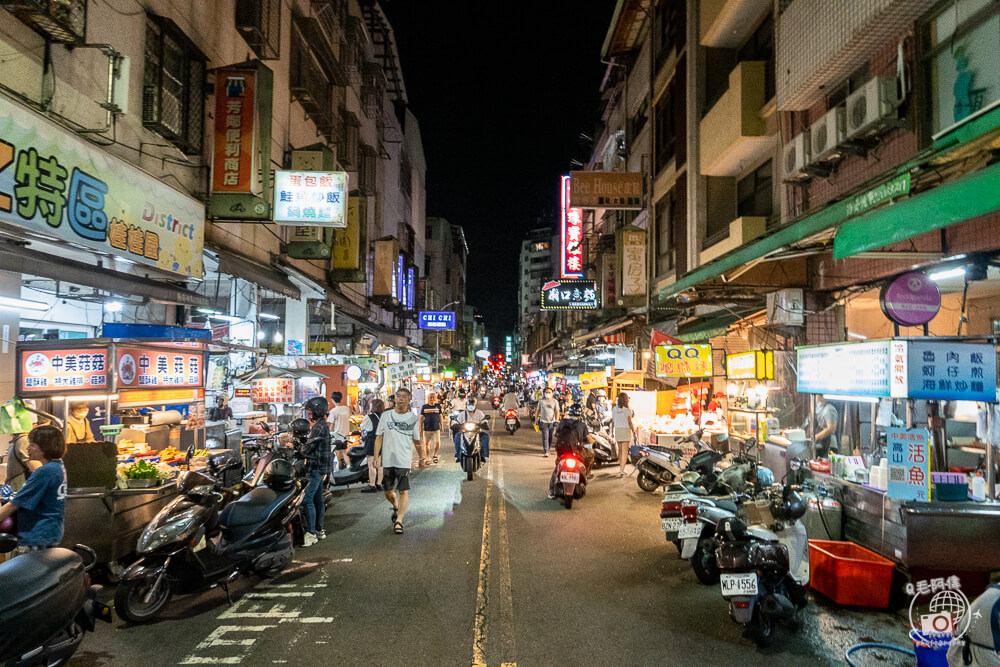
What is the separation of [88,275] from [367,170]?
845 inches

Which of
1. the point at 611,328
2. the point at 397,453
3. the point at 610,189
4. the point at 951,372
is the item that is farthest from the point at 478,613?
the point at 611,328

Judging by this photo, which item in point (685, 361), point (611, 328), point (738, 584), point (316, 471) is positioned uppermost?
point (611, 328)

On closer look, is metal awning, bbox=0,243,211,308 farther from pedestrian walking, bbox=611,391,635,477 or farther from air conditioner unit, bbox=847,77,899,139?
air conditioner unit, bbox=847,77,899,139

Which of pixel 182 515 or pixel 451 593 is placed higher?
pixel 182 515

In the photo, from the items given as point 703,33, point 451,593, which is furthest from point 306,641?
point 703,33

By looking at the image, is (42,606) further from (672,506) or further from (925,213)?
(925,213)

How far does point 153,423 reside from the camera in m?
11.8

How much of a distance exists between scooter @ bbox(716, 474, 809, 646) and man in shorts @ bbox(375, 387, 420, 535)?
493cm

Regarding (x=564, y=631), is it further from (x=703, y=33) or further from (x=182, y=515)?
(x=703, y=33)

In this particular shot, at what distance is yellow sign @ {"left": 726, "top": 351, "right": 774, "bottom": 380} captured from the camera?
1151 cm

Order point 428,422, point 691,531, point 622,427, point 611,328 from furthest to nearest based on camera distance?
point 611,328 → point 428,422 → point 622,427 → point 691,531

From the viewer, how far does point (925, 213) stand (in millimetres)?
5328

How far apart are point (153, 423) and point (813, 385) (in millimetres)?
12047

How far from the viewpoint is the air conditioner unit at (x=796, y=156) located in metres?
10.9
